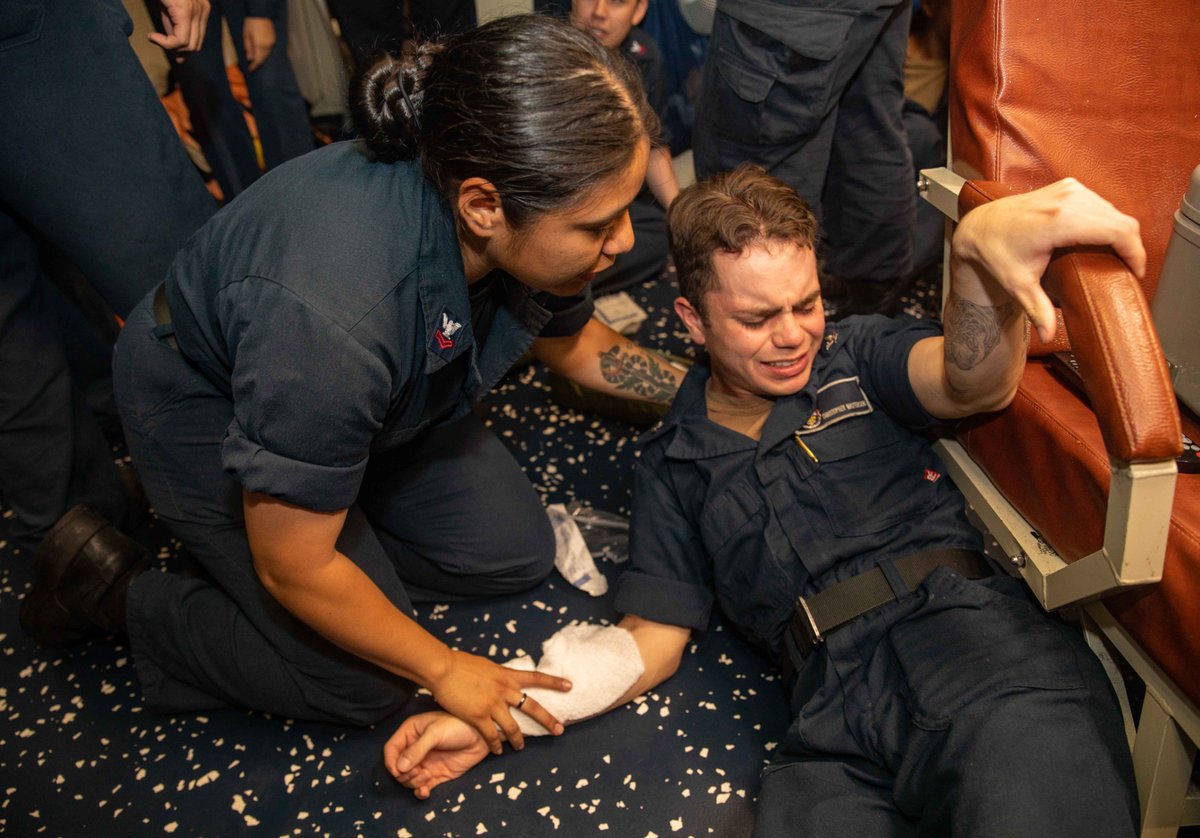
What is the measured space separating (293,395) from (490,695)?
577 mm

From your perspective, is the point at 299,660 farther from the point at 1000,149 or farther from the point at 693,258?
the point at 1000,149

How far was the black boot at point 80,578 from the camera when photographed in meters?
1.61

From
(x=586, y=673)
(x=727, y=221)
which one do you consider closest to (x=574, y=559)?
(x=586, y=673)

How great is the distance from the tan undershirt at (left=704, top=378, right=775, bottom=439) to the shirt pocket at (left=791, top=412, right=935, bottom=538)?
0.28 feet

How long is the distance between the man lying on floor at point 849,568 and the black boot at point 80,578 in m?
0.62

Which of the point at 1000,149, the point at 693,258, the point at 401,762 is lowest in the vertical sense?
the point at 401,762

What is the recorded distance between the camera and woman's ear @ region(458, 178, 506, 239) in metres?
1.08

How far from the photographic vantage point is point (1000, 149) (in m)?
1.22

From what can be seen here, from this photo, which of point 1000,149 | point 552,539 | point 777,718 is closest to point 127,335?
point 552,539

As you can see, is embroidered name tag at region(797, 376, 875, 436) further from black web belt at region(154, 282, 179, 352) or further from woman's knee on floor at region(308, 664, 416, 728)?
black web belt at region(154, 282, 179, 352)

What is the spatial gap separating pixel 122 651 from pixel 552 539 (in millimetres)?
813

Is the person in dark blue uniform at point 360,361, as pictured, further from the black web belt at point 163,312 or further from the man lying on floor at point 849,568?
the man lying on floor at point 849,568

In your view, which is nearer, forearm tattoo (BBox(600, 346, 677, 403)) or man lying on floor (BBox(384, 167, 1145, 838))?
man lying on floor (BBox(384, 167, 1145, 838))

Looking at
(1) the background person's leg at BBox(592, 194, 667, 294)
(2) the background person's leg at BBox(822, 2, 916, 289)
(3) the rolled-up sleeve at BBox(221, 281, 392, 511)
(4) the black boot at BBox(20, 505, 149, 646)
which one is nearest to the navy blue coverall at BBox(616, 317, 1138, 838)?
(3) the rolled-up sleeve at BBox(221, 281, 392, 511)
